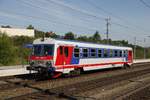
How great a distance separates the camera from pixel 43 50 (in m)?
18.4

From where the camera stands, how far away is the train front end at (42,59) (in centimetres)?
1745

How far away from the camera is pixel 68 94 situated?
12.6 metres

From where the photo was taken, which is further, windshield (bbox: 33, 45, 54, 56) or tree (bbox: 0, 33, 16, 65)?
tree (bbox: 0, 33, 16, 65)

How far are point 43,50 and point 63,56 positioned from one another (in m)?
1.44

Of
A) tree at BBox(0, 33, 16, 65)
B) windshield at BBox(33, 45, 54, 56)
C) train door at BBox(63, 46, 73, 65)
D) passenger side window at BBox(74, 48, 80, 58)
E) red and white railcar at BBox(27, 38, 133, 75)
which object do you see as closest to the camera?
red and white railcar at BBox(27, 38, 133, 75)

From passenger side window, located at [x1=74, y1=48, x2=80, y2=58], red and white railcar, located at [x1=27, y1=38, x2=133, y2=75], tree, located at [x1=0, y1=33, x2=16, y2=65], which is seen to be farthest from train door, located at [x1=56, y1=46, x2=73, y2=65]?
tree, located at [x1=0, y1=33, x2=16, y2=65]

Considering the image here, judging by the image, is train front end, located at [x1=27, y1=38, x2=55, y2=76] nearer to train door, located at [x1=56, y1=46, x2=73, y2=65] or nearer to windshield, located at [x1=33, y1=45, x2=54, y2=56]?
windshield, located at [x1=33, y1=45, x2=54, y2=56]

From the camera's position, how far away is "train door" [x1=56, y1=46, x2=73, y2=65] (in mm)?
17833

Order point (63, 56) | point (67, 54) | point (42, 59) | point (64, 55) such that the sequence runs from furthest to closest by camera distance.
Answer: point (67, 54) → point (64, 55) → point (63, 56) → point (42, 59)

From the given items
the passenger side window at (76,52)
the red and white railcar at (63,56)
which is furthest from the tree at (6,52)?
the passenger side window at (76,52)

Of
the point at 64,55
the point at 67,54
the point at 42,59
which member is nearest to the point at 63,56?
the point at 64,55

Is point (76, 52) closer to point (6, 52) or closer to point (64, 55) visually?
point (64, 55)

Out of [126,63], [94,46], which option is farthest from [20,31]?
[94,46]

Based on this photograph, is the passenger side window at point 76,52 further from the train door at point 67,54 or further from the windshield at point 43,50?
the windshield at point 43,50
